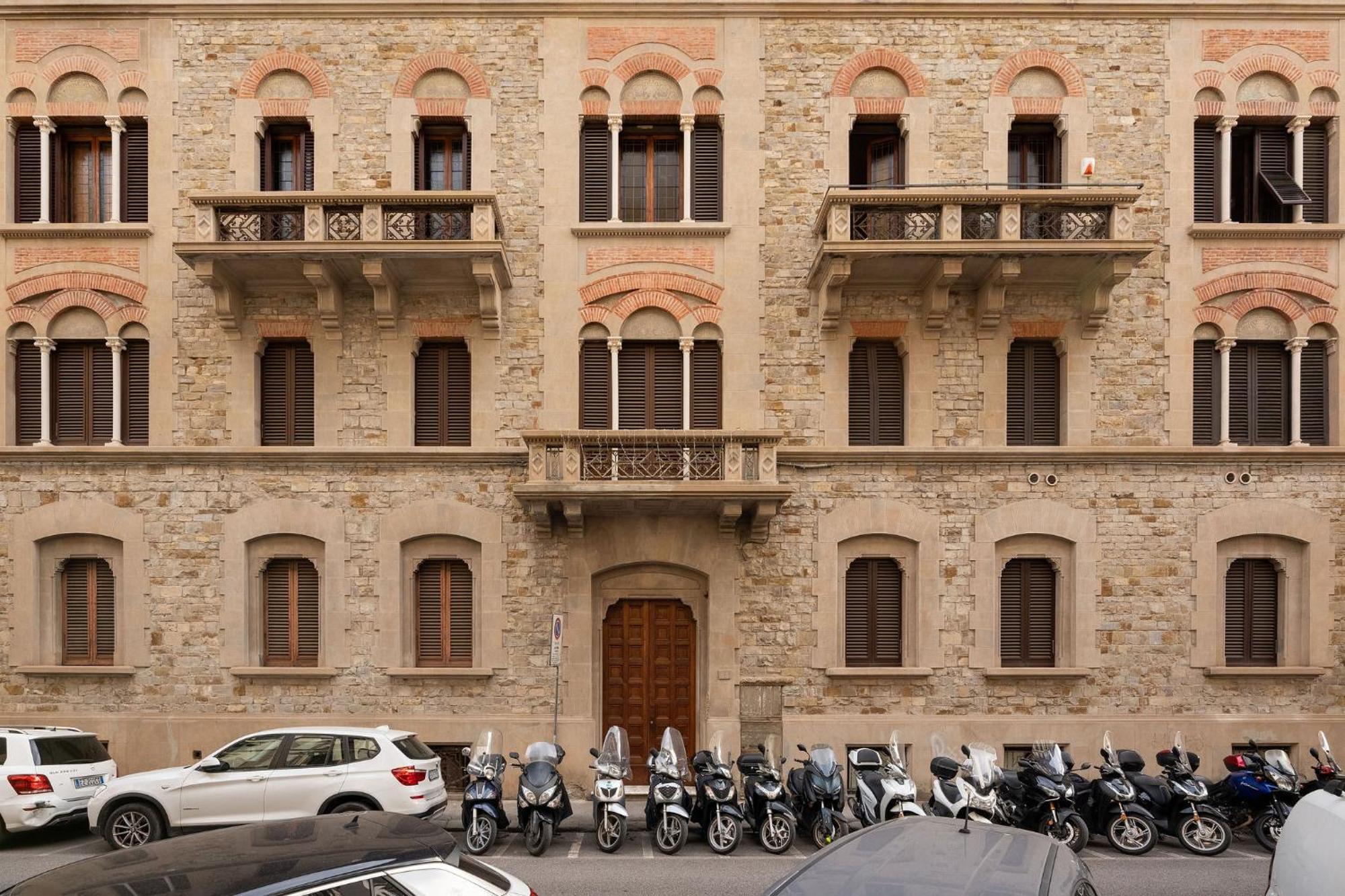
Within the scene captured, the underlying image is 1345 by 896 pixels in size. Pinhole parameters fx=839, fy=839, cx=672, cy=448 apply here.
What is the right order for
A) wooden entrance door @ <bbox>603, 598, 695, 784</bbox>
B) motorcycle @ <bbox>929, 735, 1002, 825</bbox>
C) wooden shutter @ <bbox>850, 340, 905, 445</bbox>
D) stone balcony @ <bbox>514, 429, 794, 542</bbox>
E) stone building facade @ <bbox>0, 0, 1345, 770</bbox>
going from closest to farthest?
motorcycle @ <bbox>929, 735, 1002, 825</bbox>
stone balcony @ <bbox>514, 429, 794, 542</bbox>
stone building facade @ <bbox>0, 0, 1345, 770</bbox>
wooden entrance door @ <bbox>603, 598, 695, 784</bbox>
wooden shutter @ <bbox>850, 340, 905, 445</bbox>

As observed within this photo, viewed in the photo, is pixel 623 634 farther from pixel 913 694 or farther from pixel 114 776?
pixel 114 776

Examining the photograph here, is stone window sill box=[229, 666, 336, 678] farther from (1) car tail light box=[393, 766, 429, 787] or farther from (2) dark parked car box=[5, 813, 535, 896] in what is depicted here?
(2) dark parked car box=[5, 813, 535, 896]

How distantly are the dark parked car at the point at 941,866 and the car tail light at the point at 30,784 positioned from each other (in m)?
11.1

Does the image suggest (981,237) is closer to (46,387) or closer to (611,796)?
(611,796)

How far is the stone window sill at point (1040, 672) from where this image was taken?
48.0ft

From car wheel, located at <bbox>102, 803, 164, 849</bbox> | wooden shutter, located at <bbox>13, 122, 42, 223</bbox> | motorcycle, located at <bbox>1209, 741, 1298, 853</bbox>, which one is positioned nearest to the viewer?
car wheel, located at <bbox>102, 803, 164, 849</bbox>

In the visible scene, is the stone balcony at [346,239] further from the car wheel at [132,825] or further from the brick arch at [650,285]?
the car wheel at [132,825]

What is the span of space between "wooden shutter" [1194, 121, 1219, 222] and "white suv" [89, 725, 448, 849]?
1622 centimetres

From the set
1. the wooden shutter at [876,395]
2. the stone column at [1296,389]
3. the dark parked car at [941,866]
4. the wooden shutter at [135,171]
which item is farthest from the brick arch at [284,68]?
the stone column at [1296,389]

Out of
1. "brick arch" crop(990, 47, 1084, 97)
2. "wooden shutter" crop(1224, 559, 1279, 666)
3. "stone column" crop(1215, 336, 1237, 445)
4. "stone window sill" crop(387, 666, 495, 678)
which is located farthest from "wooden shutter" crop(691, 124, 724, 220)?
"wooden shutter" crop(1224, 559, 1279, 666)

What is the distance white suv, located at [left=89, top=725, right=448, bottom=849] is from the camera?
417 inches

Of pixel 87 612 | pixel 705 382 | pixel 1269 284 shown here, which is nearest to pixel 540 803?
pixel 705 382

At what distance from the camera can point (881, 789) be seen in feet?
35.3

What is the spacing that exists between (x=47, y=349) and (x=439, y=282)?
7154 mm
